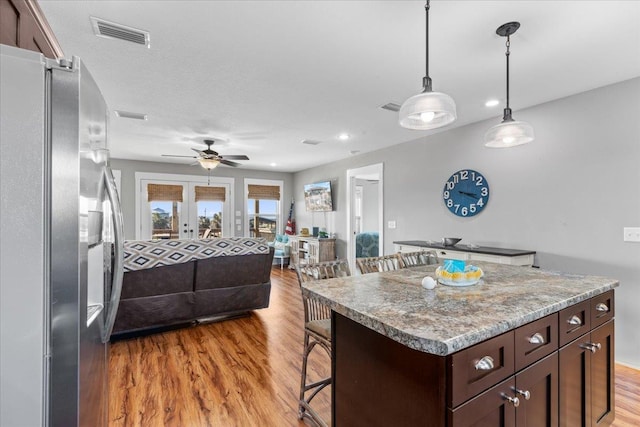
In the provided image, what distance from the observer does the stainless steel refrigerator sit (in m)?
0.78

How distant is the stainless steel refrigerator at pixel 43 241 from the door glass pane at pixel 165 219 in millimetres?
6359

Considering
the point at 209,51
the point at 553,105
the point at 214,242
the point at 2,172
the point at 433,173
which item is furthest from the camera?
the point at 433,173

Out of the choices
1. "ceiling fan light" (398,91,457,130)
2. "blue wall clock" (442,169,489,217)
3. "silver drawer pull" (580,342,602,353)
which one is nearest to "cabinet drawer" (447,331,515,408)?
"silver drawer pull" (580,342,602,353)

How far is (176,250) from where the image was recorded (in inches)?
130

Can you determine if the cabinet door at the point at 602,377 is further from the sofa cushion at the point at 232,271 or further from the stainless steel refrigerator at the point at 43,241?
the sofa cushion at the point at 232,271

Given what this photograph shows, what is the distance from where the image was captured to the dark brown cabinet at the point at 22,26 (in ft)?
3.50

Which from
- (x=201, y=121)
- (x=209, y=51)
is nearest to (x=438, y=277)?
(x=209, y=51)

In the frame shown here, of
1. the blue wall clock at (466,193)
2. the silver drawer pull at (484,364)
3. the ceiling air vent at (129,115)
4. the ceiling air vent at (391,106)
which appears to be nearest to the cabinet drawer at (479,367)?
the silver drawer pull at (484,364)

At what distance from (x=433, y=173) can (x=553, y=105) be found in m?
1.55

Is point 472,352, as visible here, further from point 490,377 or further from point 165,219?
point 165,219

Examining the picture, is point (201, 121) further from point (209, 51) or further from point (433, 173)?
point (433, 173)

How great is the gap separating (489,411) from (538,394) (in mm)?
381

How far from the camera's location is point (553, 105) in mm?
3084

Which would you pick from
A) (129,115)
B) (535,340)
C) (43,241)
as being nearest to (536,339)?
(535,340)
